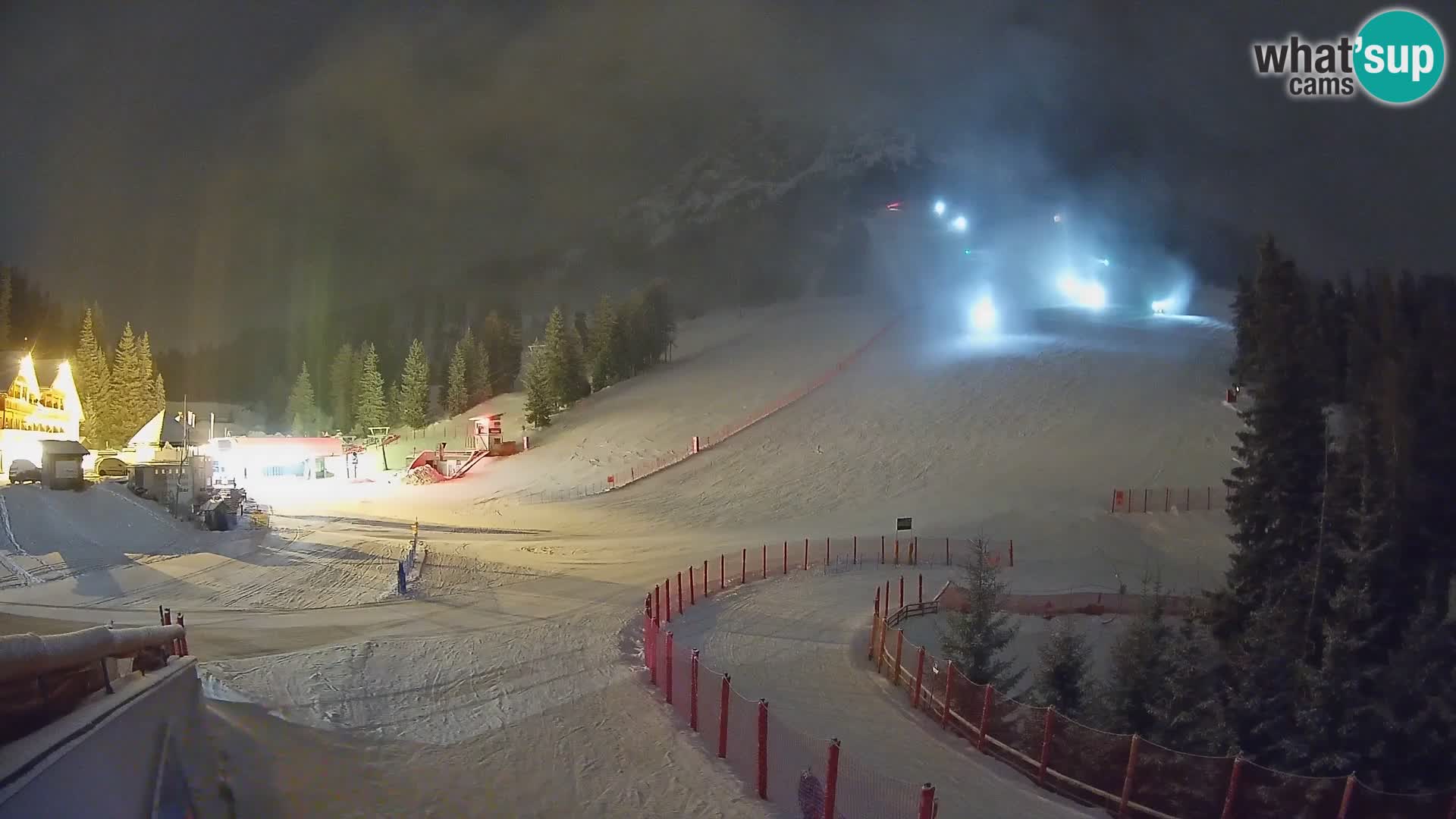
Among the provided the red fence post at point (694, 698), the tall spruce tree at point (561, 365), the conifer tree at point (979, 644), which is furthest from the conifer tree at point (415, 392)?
the red fence post at point (694, 698)

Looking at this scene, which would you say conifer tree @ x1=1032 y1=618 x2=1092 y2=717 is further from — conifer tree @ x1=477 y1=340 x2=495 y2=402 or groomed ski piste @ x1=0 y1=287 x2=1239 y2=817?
conifer tree @ x1=477 y1=340 x2=495 y2=402

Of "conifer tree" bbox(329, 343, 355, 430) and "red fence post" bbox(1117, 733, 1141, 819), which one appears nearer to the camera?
"red fence post" bbox(1117, 733, 1141, 819)

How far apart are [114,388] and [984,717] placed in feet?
257

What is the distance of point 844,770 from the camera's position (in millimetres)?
11359

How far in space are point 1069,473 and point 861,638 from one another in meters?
27.3

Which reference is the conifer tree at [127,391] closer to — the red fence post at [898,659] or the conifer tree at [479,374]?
the conifer tree at [479,374]

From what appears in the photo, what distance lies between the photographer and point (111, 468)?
4050 centimetres

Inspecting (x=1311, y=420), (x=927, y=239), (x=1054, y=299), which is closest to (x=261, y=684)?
(x=1311, y=420)

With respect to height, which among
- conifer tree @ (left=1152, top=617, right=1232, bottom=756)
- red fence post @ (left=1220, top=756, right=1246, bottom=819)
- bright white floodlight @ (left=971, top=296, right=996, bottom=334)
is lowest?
conifer tree @ (left=1152, top=617, right=1232, bottom=756)

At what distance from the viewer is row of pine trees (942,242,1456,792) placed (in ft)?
52.5

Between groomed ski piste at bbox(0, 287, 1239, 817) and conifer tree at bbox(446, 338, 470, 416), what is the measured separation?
28220mm

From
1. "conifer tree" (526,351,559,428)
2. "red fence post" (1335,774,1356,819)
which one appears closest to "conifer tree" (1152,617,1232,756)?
"red fence post" (1335,774,1356,819)

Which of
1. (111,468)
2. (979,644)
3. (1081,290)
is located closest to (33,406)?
(111,468)

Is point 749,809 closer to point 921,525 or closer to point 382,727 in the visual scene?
point 382,727
